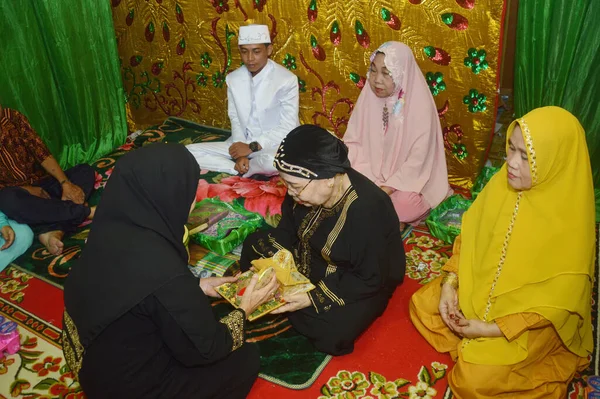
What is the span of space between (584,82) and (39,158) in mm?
3766

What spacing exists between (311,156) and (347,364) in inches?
40.4

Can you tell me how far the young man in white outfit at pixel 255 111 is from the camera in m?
4.11

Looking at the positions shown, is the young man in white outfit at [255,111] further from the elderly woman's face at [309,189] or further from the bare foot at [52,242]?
the elderly woman's face at [309,189]

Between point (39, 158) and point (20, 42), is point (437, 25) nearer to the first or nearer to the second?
point (39, 158)

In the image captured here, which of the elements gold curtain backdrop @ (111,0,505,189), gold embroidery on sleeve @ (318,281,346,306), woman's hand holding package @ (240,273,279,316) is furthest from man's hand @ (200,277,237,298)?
gold curtain backdrop @ (111,0,505,189)

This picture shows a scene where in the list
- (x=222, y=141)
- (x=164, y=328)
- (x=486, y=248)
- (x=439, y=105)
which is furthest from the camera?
(x=222, y=141)

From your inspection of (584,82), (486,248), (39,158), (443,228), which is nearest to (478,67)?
(584,82)

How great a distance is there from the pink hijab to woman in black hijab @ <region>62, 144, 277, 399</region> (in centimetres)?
190

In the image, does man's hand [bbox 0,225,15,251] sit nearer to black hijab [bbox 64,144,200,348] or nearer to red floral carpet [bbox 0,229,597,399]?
red floral carpet [bbox 0,229,597,399]

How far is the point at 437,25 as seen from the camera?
3.65 metres

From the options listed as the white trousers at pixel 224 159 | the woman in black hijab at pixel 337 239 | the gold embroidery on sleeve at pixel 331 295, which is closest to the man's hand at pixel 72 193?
the white trousers at pixel 224 159

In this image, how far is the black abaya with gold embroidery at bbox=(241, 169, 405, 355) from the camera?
2.49 metres

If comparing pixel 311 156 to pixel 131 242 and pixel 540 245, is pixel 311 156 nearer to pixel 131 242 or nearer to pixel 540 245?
pixel 131 242

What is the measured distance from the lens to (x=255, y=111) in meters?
4.35
